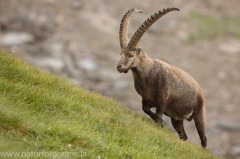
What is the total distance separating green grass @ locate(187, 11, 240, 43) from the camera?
40344 millimetres

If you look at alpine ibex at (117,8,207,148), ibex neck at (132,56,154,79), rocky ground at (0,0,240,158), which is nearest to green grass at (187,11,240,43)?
rocky ground at (0,0,240,158)

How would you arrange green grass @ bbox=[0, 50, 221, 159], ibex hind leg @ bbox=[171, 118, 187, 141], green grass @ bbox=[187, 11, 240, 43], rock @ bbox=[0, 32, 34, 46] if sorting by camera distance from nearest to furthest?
green grass @ bbox=[0, 50, 221, 159], ibex hind leg @ bbox=[171, 118, 187, 141], rock @ bbox=[0, 32, 34, 46], green grass @ bbox=[187, 11, 240, 43]

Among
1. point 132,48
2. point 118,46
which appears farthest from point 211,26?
point 132,48

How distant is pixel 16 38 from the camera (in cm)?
3331

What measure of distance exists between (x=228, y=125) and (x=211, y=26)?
39.1 feet

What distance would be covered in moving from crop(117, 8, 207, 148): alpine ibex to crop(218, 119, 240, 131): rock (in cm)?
1820

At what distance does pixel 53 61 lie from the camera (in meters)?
31.6

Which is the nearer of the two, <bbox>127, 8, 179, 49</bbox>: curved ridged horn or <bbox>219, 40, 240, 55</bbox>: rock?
<bbox>127, 8, 179, 49</bbox>: curved ridged horn

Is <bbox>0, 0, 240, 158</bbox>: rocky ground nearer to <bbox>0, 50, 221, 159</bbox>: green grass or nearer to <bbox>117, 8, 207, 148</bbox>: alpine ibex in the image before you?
<bbox>117, 8, 207, 148</bbox>: alpine ibex

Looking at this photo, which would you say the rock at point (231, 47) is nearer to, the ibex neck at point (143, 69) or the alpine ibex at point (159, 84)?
the alpine ibex at point (159, 84)

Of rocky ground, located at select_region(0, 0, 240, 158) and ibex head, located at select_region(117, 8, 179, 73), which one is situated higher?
rocky ground, located at select_region(0, 0, 240, 158)

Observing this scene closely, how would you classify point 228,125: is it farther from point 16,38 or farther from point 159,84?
point 159,84

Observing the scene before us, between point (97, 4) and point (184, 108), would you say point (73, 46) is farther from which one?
point (184, 108)

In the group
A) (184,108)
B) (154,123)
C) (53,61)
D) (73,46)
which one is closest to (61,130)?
(154,123)
